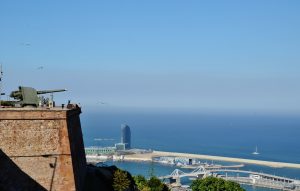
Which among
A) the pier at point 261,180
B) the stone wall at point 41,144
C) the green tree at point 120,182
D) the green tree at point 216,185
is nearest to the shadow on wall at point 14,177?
the stone wall at point 41,144

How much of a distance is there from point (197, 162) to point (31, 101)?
163 metres

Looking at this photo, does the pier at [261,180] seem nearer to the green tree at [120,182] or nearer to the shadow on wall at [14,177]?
the green tree at [120,182]

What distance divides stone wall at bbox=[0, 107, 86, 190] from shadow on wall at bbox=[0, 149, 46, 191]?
0.17m

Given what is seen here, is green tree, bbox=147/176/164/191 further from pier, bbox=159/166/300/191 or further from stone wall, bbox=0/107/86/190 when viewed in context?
pier, bbox=159/166/300/191

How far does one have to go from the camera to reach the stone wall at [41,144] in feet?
76.3

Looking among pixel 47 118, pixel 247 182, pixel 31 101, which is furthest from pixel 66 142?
pixel 247 182

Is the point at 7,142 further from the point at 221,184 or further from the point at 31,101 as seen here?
the point at 221,184

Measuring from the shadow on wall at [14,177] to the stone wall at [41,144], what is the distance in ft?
0.55

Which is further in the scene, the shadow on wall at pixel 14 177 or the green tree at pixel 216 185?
the green tree at pixel 216 185

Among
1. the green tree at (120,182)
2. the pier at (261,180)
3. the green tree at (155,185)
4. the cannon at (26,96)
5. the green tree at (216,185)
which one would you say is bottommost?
the pier at (261,180)

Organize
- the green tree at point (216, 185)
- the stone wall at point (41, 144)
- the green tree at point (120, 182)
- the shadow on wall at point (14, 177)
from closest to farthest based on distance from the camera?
the shadow on wall at point (14, 177), the stone wall at point (41, 144), the green tree at point (120, 182), the green tree at point (216, 185)

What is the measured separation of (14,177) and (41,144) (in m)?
2.00

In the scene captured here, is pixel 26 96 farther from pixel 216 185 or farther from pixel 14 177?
pixel 216 185

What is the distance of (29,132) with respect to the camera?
23.6m
